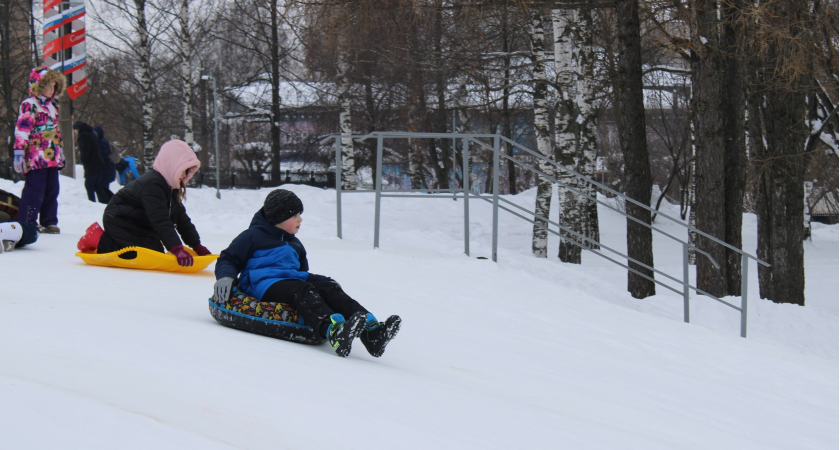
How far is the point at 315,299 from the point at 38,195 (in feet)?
14.6

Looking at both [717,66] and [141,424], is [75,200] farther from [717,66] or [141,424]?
[141,424]

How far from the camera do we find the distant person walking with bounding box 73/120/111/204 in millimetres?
10844

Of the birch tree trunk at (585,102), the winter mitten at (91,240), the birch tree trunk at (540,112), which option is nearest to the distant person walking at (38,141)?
the winter mitten at (91,240)

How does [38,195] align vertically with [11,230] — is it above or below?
above

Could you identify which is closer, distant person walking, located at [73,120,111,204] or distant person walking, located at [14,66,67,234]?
distant person walking, located at [14,66,67,234]

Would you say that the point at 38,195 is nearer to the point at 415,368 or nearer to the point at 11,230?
the point at 11,230

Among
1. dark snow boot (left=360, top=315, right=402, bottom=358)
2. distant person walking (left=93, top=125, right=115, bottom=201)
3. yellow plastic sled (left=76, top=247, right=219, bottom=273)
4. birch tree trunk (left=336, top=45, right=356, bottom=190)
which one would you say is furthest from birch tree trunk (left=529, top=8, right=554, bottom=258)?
dark snow boot (left=360, top=315, right=402, bottom=358)

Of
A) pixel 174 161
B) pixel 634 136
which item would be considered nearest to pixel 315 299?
pixel 174 161

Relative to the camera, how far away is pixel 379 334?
3.19 m

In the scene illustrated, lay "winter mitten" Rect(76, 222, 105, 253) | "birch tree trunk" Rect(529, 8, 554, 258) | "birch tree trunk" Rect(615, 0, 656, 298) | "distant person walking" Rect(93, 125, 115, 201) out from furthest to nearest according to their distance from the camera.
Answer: "birch tree trunk" Rect(529, 8, 554, 258) → "distant person walking" Rect(93, 125, 115, 201) → "birch tree trunk" Rect(615, 0, 656, 298) → "winter mitten" Rect(76, 222, 105, 253)

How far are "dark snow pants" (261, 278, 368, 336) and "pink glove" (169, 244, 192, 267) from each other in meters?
1.50

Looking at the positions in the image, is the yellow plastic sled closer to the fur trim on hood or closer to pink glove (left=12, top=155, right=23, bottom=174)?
pink glove (left=12, top=155, right=23, bottom=174)

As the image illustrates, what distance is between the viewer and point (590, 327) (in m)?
5.10

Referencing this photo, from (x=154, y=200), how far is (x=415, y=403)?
3.01 metres
